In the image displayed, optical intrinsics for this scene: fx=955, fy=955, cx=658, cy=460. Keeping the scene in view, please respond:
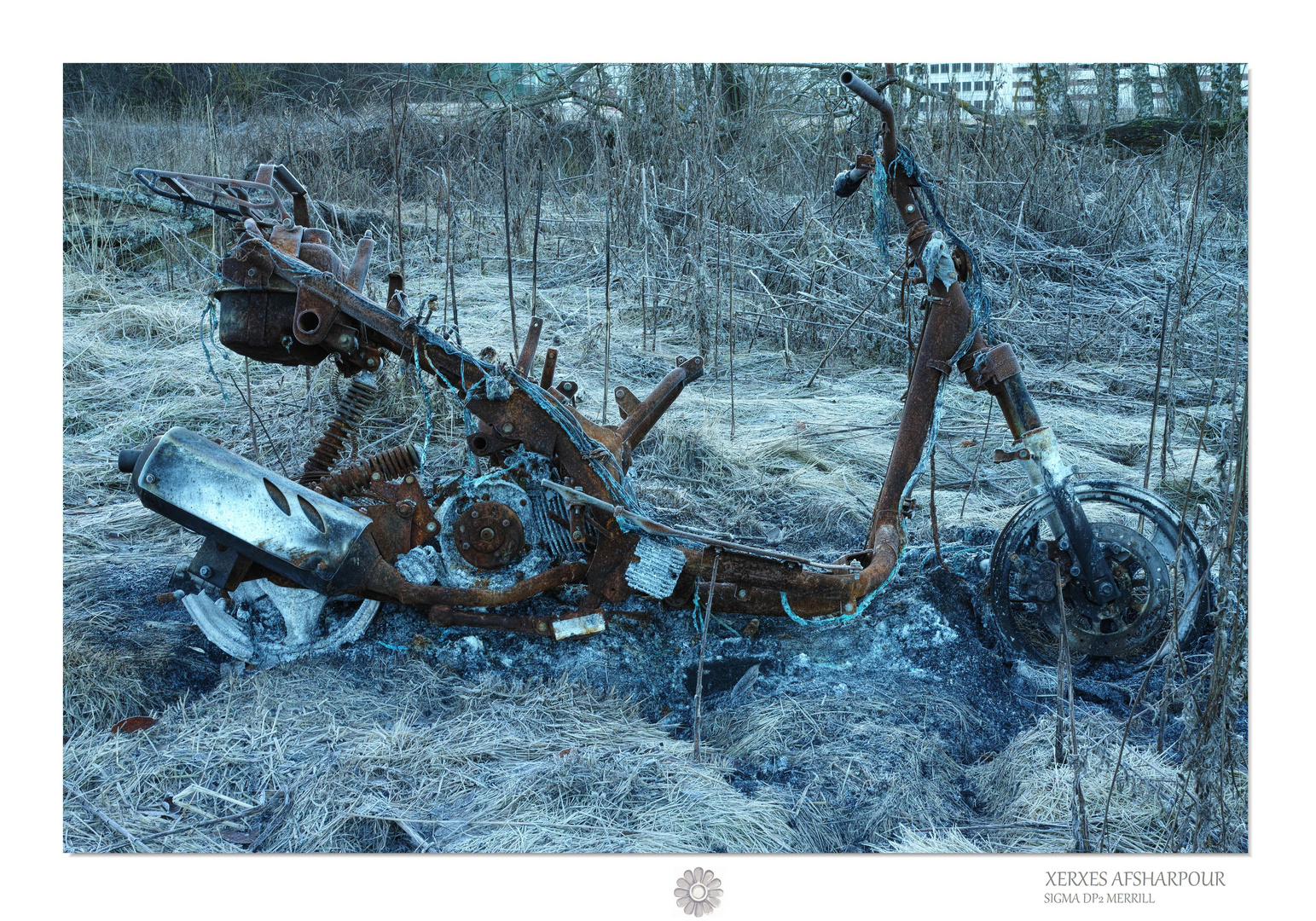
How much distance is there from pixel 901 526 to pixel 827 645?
0.40 m

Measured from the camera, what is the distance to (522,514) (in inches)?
96.9

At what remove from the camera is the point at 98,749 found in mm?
2246

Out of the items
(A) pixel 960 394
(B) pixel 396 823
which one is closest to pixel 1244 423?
(B) pixel 396 823

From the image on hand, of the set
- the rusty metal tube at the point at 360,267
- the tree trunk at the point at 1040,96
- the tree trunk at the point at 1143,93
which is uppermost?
the tree trunk at the point at 1040,96

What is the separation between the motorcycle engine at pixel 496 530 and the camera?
7.96 feet

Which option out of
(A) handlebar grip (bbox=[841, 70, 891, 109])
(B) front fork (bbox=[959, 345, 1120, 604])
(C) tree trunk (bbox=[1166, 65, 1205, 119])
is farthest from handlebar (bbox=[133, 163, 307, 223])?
(C) tree trunk (bbox=[1166, 65, 1205, 119])

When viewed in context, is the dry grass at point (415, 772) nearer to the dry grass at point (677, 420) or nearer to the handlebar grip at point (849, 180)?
the dry grass at point (677, 420)

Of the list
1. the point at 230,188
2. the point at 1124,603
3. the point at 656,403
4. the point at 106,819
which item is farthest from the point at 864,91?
the point at 106,819
